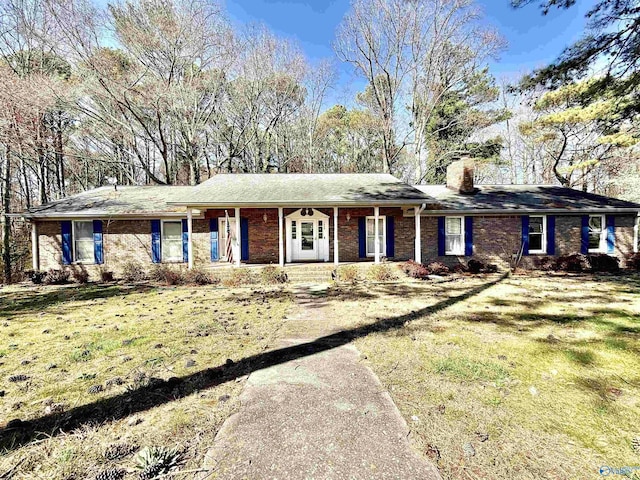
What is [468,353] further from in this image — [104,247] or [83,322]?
[104,247]

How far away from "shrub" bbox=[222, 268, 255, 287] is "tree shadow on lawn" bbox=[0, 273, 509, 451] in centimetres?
604

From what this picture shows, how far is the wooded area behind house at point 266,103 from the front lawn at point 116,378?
9727 millimetres

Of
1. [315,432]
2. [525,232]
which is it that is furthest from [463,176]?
[315,432]

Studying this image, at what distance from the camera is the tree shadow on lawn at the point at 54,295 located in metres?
7.45

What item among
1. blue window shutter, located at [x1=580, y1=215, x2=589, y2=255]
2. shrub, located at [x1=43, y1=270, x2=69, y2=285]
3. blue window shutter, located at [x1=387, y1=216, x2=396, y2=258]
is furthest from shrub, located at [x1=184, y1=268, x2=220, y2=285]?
blue window shutter, located at [x1=580, y1=215, x2=589, y2=255]

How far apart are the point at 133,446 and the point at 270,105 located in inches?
A: 929

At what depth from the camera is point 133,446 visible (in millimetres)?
2340

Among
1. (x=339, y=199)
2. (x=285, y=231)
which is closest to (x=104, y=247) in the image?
(x=285, y=231)

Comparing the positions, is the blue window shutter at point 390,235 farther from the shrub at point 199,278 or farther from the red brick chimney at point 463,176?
the shrub at point 199,278

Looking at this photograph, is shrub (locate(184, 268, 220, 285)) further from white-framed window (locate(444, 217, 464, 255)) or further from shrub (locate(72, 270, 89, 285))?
white-framed window (locate(444, 217, 464, 255))

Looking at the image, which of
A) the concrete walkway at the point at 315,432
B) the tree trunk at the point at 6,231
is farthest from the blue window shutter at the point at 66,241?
the concrete walkway at the point at 315,432

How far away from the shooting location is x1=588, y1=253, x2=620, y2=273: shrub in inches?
477

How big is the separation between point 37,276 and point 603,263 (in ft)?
72.5

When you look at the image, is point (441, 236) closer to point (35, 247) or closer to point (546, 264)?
point (546, 264)
